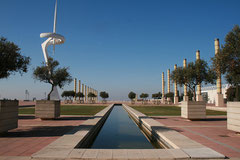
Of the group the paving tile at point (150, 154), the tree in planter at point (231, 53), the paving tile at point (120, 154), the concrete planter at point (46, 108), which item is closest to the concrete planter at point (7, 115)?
the concrete planter at point (46, 108)

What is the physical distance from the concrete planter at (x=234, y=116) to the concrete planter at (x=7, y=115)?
Answer: 8.56 meters

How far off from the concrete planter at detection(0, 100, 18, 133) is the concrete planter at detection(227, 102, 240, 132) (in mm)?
8555

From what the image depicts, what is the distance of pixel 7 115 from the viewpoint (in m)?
7.52

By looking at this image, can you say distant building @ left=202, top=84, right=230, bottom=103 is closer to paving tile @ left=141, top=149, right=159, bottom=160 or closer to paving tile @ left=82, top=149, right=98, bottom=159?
A: paving tile @ left=141, top=149, right=159, bottom=160

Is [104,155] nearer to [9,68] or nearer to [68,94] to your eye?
[9,68]

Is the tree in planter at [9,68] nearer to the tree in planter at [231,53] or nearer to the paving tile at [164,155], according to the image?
the paving tile at [164,155]

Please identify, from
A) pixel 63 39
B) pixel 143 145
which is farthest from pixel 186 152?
pixel 63 39

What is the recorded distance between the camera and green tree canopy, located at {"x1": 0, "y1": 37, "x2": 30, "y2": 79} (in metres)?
7.97

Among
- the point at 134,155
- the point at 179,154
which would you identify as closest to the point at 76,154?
the point at 134,155

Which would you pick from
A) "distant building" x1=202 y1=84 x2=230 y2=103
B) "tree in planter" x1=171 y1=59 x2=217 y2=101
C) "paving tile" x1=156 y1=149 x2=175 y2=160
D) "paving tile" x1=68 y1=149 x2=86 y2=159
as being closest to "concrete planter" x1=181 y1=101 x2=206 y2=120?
"tree in planter" x1=171 y1=59 x2=217 y2=101

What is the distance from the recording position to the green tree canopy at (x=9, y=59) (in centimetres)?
797

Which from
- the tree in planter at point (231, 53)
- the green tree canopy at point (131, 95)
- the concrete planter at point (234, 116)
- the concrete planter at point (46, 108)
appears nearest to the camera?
the concrete planter at point (234, 116)

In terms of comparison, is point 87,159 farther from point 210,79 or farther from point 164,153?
point 210,79

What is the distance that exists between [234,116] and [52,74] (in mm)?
11548
